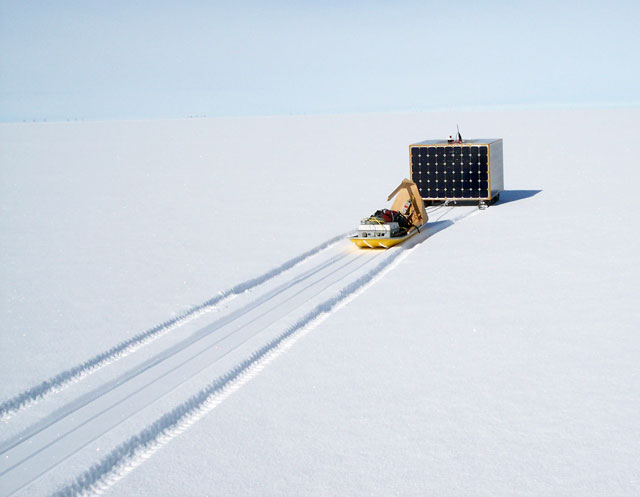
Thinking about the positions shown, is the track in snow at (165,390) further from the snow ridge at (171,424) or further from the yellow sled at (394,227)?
the yellow sled at (394,227)

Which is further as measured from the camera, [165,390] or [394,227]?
[394,227]

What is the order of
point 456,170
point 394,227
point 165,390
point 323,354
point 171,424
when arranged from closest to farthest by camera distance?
point 171,424, point 165,390, point 323,354, point 394,227, point 456,170

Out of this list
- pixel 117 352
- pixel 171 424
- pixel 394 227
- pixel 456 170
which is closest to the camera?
pixel 171 424

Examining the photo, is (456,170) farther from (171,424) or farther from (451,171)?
(171,424)

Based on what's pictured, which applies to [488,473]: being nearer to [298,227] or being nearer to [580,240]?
[580,240]

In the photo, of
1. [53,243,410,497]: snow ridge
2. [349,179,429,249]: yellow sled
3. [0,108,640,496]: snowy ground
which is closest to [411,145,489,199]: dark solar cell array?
[0,108,640,496]: snowy ground

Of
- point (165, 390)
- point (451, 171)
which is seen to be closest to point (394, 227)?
point (451, 171)

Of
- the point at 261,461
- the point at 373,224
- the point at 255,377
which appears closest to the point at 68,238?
the point at 373,224
